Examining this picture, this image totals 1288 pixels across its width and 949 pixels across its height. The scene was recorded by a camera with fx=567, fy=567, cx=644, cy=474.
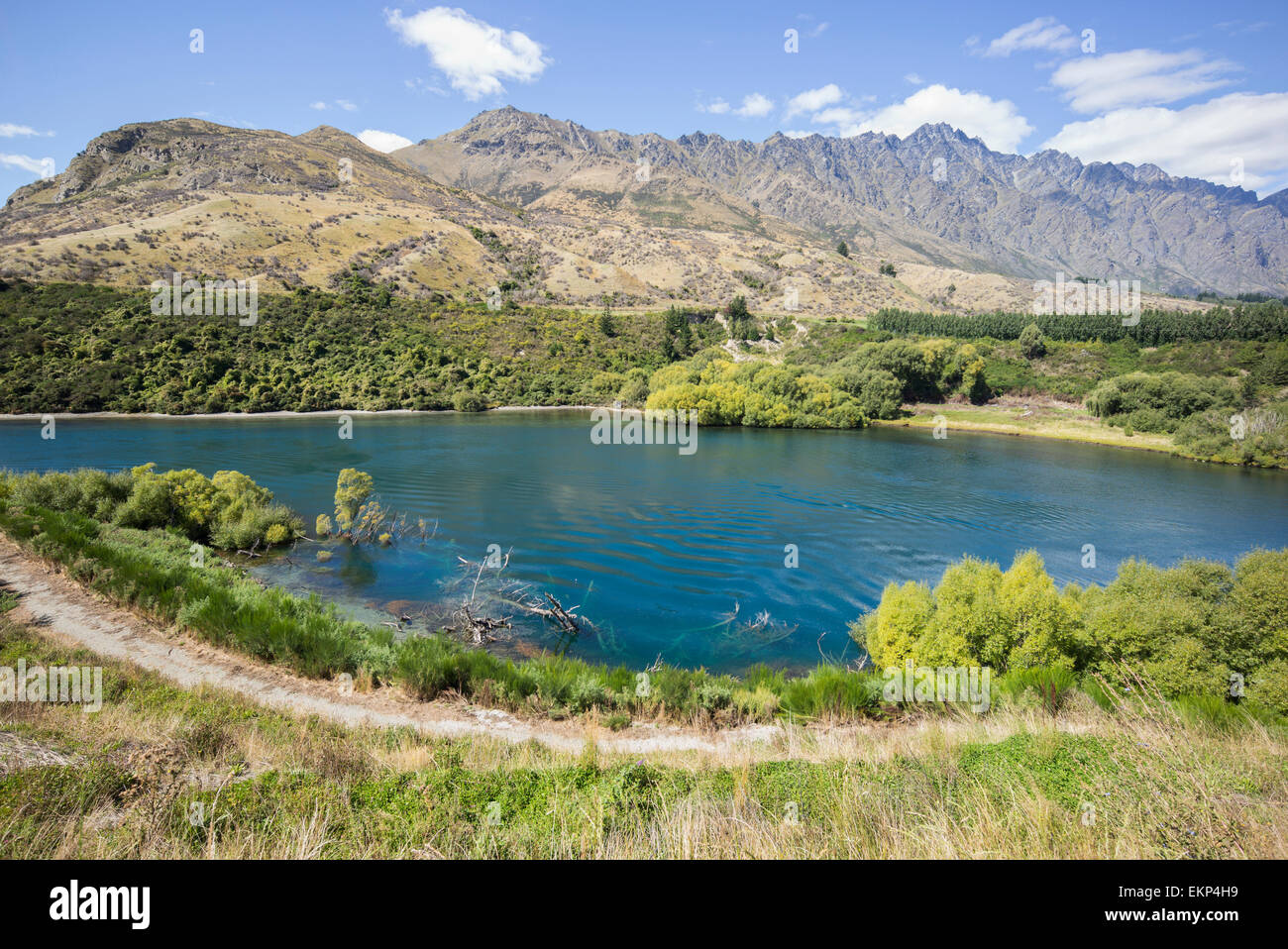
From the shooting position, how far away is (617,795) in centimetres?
634

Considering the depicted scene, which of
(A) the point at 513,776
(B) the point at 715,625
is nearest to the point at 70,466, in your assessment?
(B) the point at 715,625

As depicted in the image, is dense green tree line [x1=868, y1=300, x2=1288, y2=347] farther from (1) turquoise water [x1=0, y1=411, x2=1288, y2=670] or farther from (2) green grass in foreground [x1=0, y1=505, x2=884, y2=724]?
(2) green grass in foreground [x1=0, y1=505, x2=884, y2=724]

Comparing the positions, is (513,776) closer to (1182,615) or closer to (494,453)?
(1182,615)

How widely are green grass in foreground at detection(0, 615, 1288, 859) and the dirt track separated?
5.51ft

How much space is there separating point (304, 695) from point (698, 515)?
2007cm

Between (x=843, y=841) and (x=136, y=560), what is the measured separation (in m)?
18.7

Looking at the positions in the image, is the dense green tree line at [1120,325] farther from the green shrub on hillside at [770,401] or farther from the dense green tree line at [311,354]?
the green shrub on hillside at [770,401]

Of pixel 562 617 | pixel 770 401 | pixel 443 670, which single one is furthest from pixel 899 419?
→ pixel 443 670

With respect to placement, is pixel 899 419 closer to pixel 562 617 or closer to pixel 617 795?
pixel 562 617

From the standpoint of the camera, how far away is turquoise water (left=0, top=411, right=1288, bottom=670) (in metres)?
18.0

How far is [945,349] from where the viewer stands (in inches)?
2884

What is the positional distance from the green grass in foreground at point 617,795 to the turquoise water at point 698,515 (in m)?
7.75

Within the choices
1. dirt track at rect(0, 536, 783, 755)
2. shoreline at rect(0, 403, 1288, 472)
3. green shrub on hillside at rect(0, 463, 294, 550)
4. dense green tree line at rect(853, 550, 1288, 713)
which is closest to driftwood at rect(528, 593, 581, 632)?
dirt track at rect(0, 536, 783, 755)

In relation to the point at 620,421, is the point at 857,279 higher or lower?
higher
